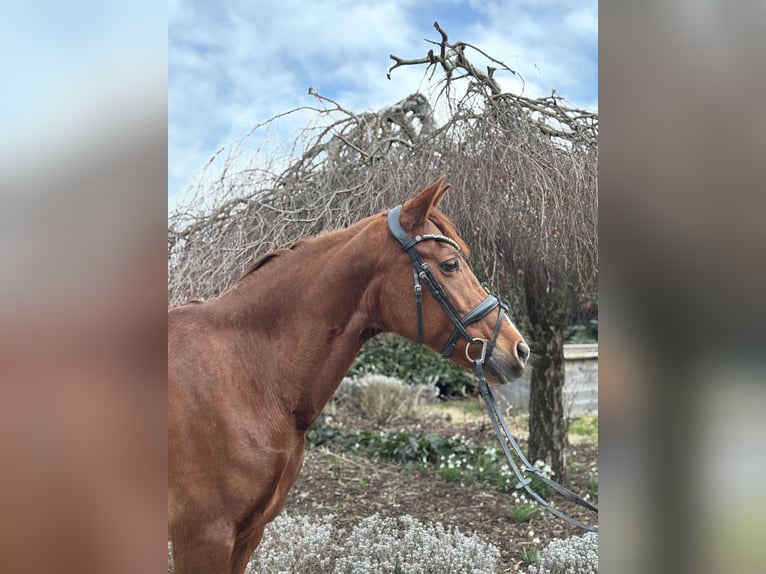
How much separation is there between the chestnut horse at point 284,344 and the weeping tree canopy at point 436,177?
770 millimetres

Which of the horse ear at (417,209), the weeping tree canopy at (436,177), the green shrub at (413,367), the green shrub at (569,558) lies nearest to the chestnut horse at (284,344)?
the horse ear at (417,209)

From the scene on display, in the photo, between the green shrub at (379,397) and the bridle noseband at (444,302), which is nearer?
the bridle noseband at (444,302)

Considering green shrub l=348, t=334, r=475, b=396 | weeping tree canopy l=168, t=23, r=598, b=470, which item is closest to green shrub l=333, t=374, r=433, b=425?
green shrub l=348, t=334, r=475, b=396

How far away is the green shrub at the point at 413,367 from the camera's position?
4.20 meters

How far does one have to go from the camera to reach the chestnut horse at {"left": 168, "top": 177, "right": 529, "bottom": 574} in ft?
6.37
